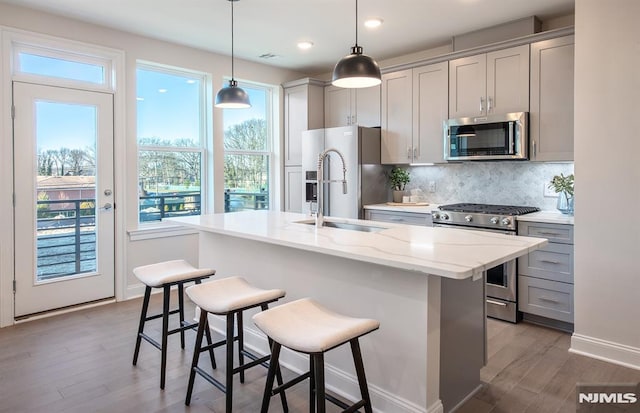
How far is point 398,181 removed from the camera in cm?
500

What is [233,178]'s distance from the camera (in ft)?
17.3

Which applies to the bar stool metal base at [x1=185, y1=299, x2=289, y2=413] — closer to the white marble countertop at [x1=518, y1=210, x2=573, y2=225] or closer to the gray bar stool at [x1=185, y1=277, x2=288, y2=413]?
the gray bar stool at [x1=185, y1=277, x2=288, y2=413]

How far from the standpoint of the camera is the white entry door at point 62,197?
367cm

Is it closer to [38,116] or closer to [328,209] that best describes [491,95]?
[328,209]

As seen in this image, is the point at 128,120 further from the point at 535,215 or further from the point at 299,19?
the point at 535,215

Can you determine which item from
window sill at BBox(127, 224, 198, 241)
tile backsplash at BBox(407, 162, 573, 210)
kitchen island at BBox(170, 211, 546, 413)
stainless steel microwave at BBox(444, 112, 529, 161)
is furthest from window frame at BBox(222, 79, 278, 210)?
kitchen island at BBox(170, 211, 546, 413)

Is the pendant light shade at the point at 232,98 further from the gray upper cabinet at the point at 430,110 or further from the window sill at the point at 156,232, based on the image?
the gray upper cabinet at the point at 430,110

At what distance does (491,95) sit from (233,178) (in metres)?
3.05

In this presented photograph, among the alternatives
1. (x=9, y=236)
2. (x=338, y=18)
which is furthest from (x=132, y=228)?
(x=338, y=18)

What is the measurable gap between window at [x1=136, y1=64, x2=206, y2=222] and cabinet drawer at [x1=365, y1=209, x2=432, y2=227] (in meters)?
2.01

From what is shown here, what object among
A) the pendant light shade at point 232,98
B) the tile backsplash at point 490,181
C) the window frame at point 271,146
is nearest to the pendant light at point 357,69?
the pendant light shade at point 232,98

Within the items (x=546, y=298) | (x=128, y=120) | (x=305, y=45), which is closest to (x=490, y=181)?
(x=546, y=298)

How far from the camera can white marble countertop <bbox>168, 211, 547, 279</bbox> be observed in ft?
5.57

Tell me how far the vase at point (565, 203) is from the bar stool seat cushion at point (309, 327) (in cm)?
263
